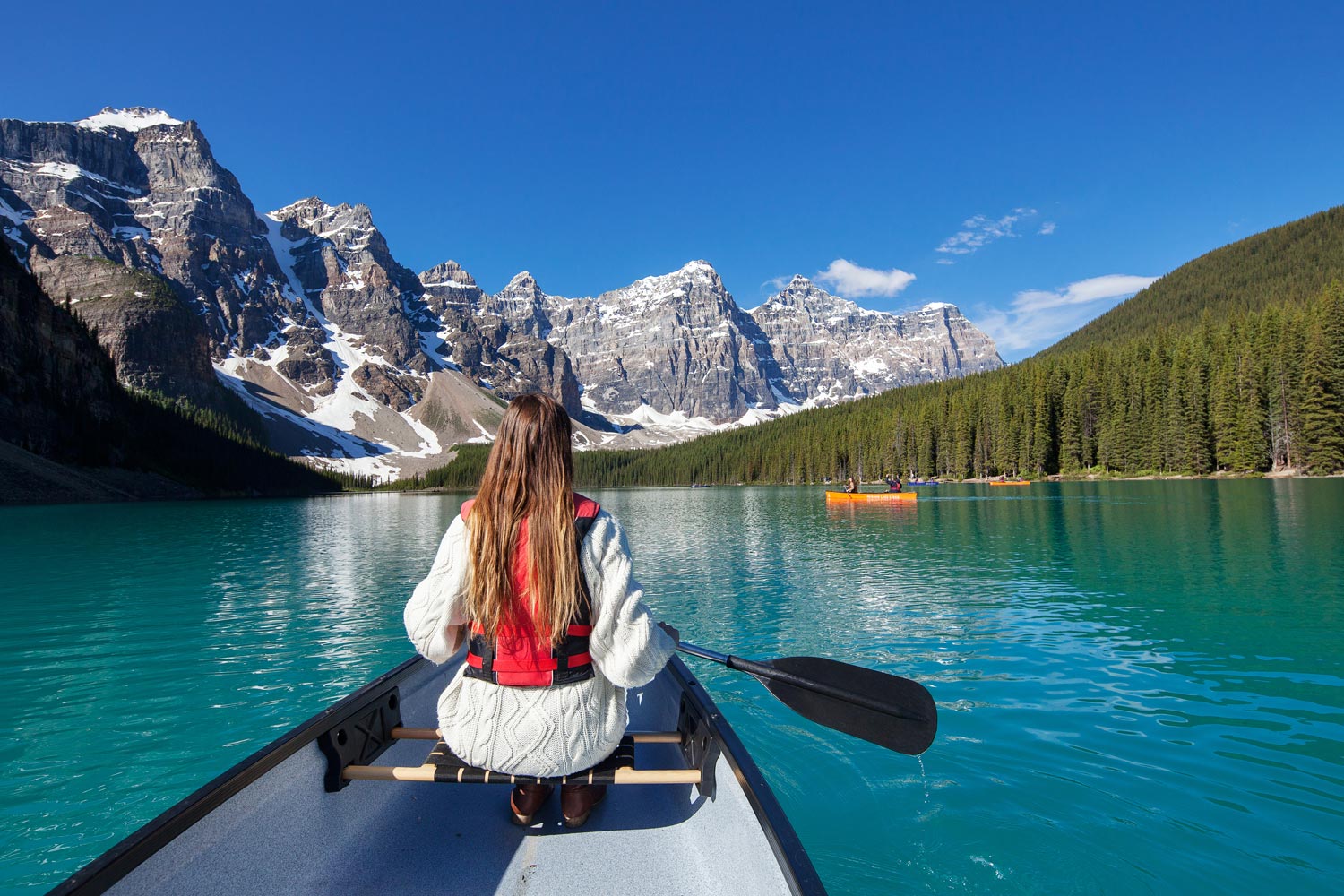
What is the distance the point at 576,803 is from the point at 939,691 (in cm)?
674

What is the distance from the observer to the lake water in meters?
5.46

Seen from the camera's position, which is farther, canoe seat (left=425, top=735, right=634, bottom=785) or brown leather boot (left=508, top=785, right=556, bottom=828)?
brown leather boot (left=508, top=785, right=556, bottom=828)

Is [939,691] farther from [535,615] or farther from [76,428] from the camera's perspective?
[76,428]

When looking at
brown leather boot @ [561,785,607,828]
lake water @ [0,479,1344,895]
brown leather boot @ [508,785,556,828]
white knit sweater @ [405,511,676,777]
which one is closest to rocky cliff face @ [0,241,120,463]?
lake water @ [0,479,1344,895]

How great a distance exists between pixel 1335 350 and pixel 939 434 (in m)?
46.5

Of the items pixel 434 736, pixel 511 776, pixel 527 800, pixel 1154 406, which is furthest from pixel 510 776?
pixel 1154 406

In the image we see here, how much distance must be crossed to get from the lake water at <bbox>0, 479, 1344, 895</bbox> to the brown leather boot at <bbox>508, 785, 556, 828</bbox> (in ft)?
8.27

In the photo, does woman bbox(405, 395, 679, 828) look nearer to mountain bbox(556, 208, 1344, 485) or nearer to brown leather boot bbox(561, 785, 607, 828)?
brown leather boot bbox(561, 785, 607, 828)

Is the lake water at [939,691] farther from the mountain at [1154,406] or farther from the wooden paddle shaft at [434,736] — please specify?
the mountain at [1154,406]

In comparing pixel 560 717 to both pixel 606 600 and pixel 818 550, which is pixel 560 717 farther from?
pixel 818 550

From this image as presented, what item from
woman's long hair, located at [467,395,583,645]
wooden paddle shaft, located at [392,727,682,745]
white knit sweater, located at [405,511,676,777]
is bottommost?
wooden paddle shaft, located at [392,727,682,745]

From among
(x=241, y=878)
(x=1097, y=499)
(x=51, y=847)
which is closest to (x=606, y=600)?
(x=241, y=878)

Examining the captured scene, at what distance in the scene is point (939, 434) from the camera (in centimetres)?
10050

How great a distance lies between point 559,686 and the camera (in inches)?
143
